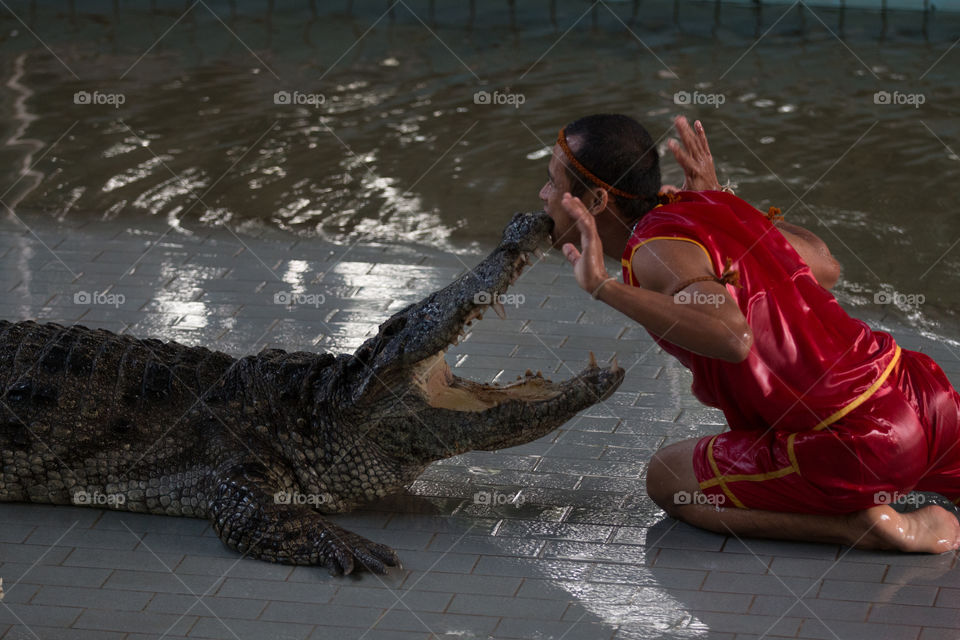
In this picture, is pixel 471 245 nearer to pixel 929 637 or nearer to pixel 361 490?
pixel 361 490

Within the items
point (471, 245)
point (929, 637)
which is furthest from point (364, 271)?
point (929, 637)

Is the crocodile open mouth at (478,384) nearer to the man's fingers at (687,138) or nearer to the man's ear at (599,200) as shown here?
the man's ear at (599,200)

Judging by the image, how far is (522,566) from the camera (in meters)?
3.43

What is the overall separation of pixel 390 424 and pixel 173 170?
4234 mm

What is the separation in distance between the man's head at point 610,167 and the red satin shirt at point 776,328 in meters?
0.07

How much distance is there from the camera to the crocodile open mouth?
3486 mm

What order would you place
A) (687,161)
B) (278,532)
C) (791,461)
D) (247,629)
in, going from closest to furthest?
(247,629) → (791,461) → (278,532) → (687,161)

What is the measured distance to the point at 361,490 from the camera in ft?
12.3

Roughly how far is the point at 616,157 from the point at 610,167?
1.2 inches

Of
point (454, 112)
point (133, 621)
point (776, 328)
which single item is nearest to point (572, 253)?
point (776, 328)

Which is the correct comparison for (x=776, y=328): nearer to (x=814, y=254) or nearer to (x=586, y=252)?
(x=814, y=254)

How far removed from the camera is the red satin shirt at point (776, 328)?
10.4 ft

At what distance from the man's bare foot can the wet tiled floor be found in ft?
0.14

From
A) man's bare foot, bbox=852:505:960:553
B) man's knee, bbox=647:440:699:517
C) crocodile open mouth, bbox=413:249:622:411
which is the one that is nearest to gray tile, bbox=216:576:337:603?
crocodile open mouth, bbox=413:249:622:411
